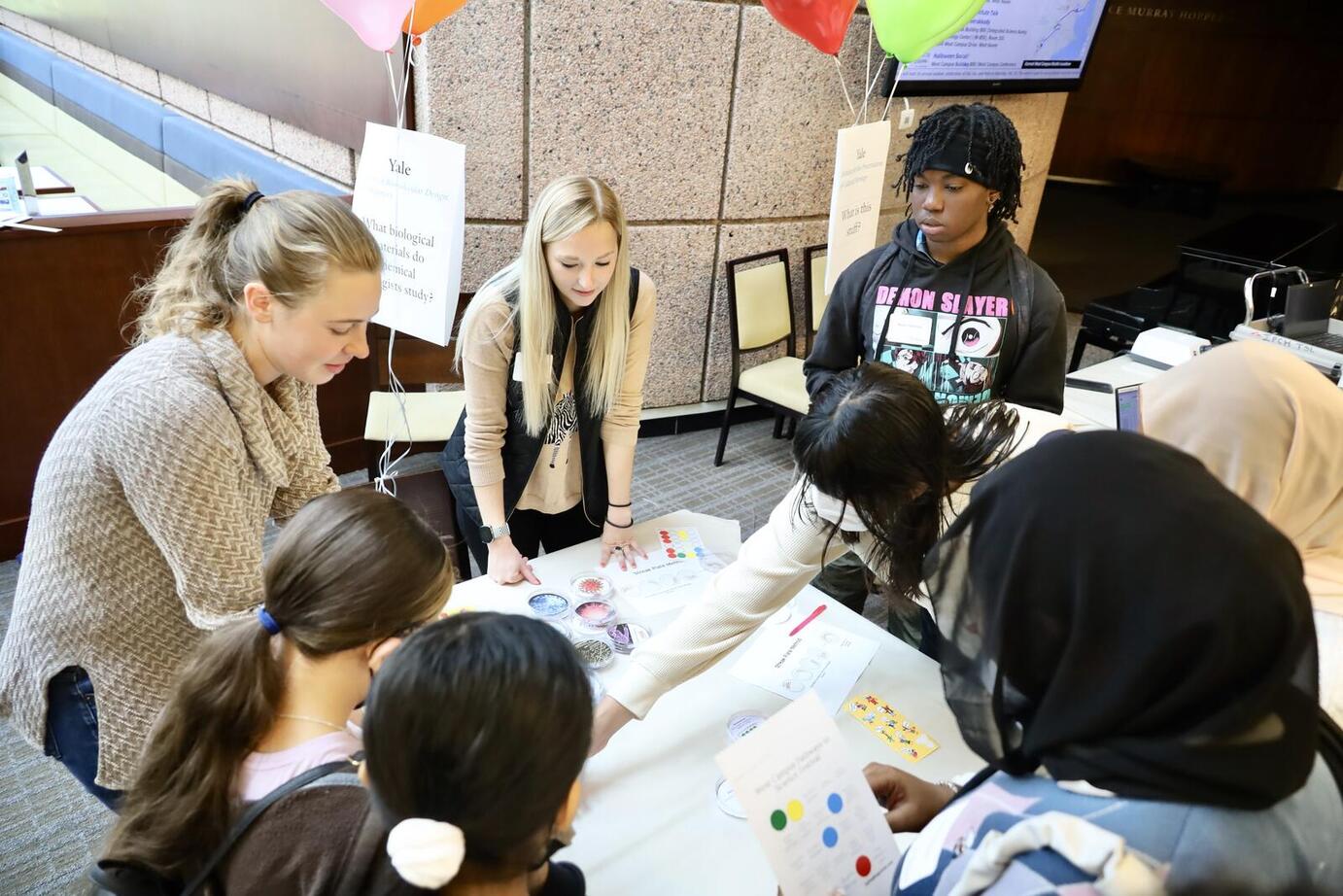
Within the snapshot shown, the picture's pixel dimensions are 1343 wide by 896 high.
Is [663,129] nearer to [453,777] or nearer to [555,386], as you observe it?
[555,386]

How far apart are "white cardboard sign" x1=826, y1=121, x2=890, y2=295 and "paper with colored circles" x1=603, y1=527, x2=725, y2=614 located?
123 cm

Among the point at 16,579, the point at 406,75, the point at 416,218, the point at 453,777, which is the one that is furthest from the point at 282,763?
the point at 16,579

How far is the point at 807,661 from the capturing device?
61.8 inches

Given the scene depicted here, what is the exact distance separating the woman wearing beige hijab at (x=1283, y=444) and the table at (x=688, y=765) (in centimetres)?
59

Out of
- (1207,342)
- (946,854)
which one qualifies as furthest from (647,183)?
(946,854)

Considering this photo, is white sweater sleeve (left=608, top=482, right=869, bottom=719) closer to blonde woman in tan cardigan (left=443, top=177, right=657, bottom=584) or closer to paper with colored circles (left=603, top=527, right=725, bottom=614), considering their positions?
paper with colored circles (left=603, top=527, right=725, bottom=614)

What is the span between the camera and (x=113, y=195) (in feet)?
15.8

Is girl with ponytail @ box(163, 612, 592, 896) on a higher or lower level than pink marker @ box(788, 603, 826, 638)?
higher

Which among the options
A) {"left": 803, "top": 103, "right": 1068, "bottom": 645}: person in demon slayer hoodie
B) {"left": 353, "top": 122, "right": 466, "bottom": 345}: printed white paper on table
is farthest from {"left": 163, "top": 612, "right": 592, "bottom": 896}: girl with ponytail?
{"left": 353, "top": 122, "right": 466, "bottom": 345}: printed white paper on table

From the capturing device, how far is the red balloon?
2.52 meters

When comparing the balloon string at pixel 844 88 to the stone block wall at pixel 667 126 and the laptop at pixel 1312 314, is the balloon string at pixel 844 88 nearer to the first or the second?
the stone block wall at pixel 667 126

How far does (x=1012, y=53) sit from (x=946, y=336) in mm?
2712

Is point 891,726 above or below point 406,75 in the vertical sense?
below

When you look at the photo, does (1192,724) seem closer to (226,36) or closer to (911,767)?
(911,767)
